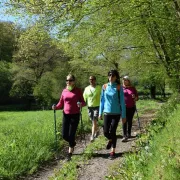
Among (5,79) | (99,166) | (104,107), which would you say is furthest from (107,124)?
(5,79)

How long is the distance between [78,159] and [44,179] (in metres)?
1.14

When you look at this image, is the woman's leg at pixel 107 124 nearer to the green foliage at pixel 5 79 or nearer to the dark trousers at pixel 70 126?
the dark trousers at pixel 70 126

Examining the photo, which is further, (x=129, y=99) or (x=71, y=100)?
(x=129, y=99)

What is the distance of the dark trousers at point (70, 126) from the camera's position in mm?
7977

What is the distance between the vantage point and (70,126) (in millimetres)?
8008

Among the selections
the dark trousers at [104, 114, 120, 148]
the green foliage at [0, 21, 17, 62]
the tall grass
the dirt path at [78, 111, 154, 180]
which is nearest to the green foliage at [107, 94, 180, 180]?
the dirt path at [78, 111, 154, 180]

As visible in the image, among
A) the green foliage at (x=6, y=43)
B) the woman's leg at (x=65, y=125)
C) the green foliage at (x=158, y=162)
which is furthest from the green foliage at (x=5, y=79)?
the green foliage at (x=158, y=162)

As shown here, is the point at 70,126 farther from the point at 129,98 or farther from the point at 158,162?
the point at 158,162

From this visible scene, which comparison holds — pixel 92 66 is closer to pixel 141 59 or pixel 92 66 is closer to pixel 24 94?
pixel 141 59

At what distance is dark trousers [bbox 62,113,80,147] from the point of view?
798 centimetres

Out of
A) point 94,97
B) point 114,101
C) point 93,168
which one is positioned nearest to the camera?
point 93,168

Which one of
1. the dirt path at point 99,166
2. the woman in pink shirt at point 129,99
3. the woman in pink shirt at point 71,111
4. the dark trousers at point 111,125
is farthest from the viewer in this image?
the woman in pink shirt at point 129,99

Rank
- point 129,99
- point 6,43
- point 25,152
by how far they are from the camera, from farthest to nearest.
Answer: point 6,43 → point 129,99 → point 25,152

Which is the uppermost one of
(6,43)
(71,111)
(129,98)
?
(6,43)
